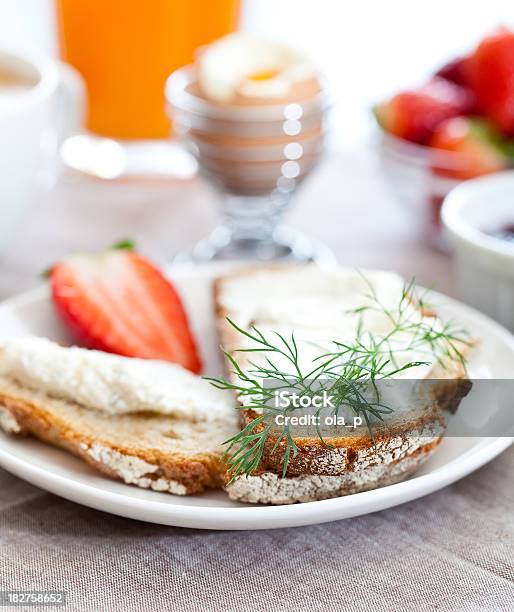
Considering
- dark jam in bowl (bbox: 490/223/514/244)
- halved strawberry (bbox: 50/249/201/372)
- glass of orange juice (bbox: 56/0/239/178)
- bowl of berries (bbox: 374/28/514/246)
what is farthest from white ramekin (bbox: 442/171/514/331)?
glass of orange juice (bbox: 56/0/239/178)

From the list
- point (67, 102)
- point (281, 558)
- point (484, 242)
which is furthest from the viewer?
point (67, 102)

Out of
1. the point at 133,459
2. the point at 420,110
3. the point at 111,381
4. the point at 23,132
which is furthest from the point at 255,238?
the point at 133,459

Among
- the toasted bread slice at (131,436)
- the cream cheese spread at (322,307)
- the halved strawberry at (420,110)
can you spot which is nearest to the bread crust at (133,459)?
the toasted bread slice at (131,436)

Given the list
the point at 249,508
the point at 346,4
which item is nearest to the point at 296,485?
the point at 249,508

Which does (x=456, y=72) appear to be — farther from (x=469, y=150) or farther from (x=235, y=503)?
(x=235, y=503)

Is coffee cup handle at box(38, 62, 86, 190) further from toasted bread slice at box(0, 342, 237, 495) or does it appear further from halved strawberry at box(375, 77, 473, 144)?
toasted bread slice at box(0, 342, 237, 495)

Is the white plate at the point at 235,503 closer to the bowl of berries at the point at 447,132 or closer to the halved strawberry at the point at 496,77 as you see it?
the bowl of berries at the point at 447,132
